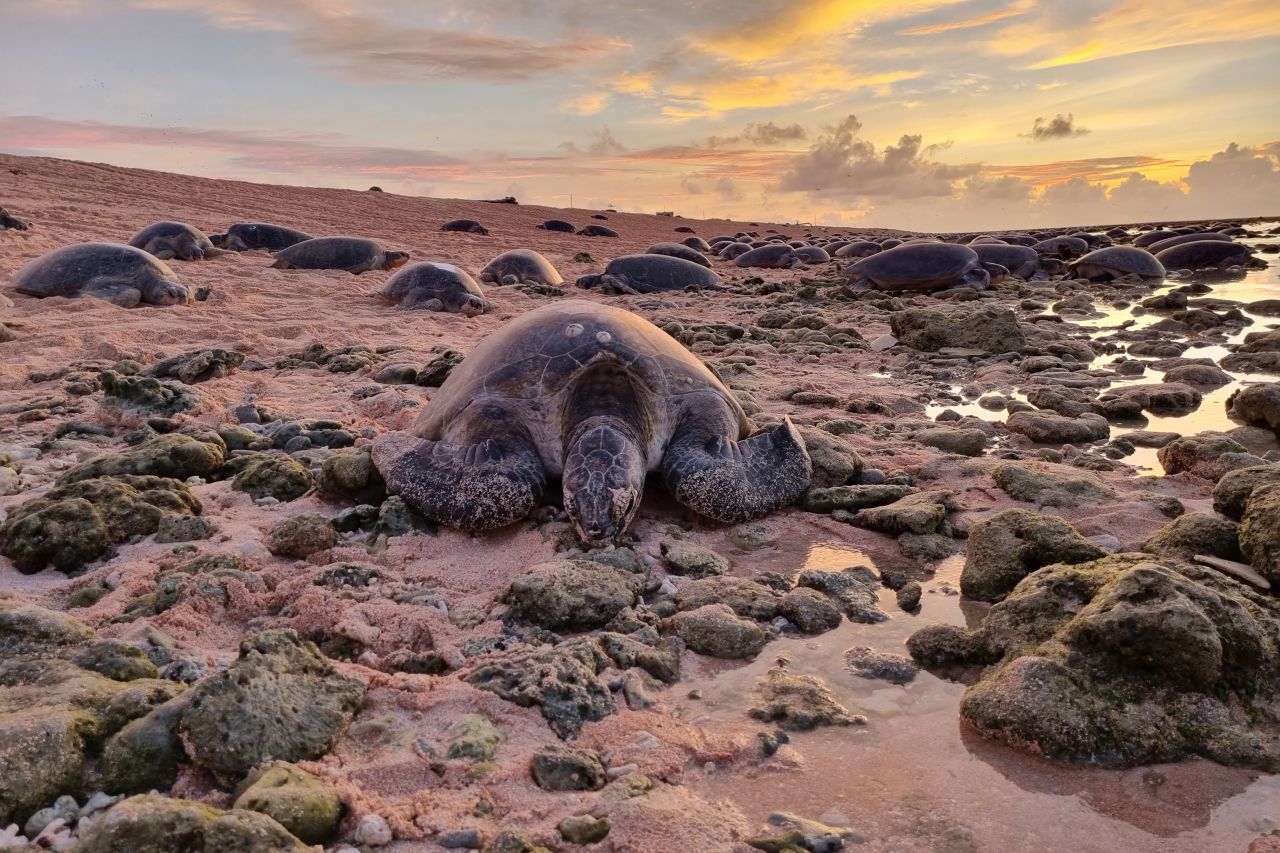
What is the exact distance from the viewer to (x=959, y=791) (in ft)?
7.02

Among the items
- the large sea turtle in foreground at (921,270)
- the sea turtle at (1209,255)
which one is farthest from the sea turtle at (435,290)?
the sea turtle at (1209,255)

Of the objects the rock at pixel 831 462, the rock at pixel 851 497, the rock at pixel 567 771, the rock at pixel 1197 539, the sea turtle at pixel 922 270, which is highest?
the sea turtle at pixel 922 270

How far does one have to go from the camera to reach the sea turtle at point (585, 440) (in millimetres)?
3787

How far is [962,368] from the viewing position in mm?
7809

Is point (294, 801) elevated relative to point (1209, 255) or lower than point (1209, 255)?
lower

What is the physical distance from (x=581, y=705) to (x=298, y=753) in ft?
2.65

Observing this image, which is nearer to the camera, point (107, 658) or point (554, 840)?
point (554, 840)

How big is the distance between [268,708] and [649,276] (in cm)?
1246

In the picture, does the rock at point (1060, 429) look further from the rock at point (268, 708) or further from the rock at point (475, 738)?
the rock at point (268, 708)

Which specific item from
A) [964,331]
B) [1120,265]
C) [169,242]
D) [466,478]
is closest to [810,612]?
[466,478]

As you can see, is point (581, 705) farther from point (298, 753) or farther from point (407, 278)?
point (407, 278)

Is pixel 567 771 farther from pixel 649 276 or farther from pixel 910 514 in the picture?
pixel 649 276

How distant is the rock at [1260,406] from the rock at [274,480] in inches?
237

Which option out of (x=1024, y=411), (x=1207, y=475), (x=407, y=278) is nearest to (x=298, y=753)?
(x=1207, y=475)
